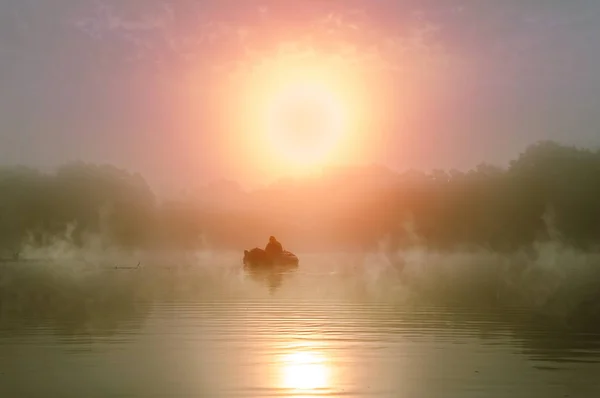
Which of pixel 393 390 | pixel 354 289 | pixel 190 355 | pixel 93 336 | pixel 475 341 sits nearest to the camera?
pixel 393 390

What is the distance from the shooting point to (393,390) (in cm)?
2298

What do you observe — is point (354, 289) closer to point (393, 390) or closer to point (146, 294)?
point (146, 294)

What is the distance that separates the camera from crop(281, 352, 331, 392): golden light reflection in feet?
76.6

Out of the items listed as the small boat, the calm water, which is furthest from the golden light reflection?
the small boat

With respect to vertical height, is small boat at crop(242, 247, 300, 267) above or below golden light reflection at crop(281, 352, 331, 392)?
above

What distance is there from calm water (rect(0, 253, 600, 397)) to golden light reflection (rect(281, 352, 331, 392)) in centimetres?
5

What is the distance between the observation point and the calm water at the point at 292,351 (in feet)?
76.9

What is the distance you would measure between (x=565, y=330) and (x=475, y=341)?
23.3 ft

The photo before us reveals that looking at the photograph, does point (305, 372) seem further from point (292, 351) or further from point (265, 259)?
point (265, 259)

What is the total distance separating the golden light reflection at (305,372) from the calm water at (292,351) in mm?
48

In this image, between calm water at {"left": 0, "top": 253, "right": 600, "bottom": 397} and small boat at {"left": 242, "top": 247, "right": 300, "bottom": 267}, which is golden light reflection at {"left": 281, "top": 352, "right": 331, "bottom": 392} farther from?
small boat at {"left": 242, "top": 247, "right": 300, "bottom": 267}

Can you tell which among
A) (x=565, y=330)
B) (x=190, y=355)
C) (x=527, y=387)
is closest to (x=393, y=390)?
(x=527, y=387)

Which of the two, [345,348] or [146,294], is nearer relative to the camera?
[345,348]

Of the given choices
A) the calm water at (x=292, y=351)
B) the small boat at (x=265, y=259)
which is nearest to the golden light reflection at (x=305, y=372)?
the calm water at (x=292, y=351)
